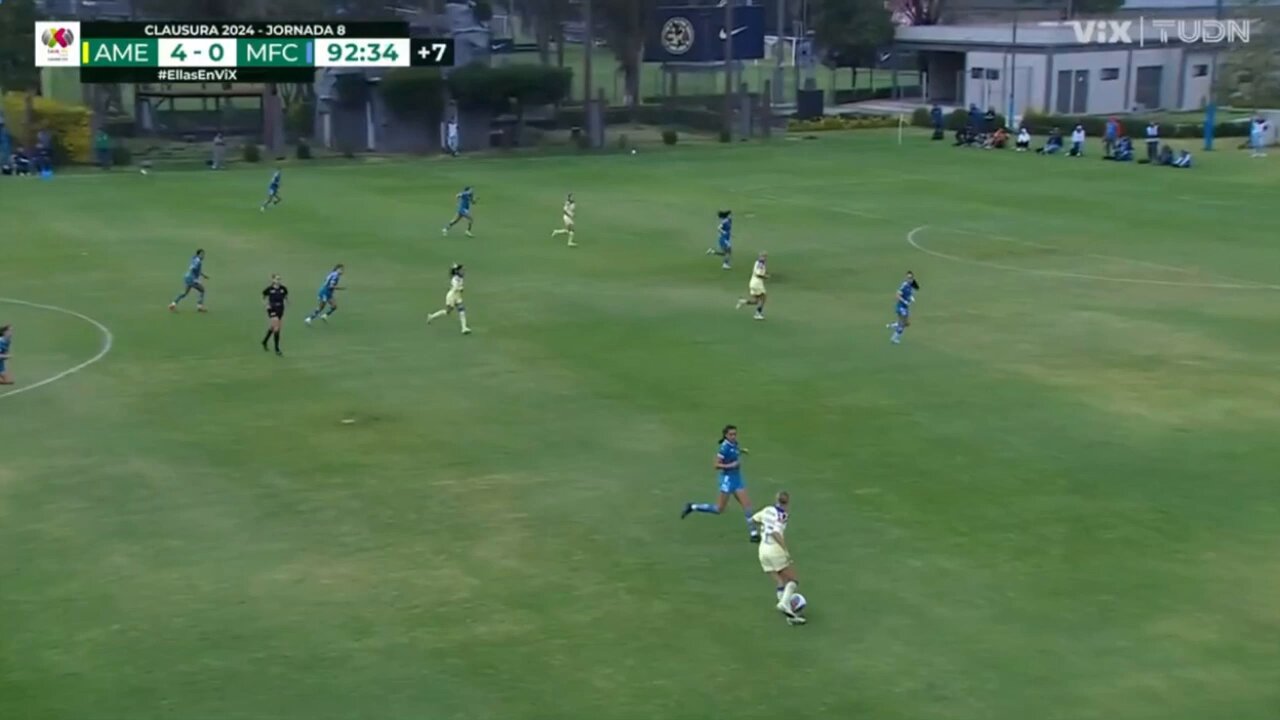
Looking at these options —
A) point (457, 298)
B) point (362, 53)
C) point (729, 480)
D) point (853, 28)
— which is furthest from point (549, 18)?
point (729, 480)

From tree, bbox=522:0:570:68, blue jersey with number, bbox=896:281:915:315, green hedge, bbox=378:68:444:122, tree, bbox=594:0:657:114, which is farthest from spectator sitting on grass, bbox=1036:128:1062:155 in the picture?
blue jersey with number, bbox=896:281:915:315

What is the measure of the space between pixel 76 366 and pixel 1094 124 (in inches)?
2625

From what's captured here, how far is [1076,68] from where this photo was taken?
324ft

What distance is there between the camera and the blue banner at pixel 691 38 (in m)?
101

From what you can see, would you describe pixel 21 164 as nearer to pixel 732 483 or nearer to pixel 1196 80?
pixel 732 483

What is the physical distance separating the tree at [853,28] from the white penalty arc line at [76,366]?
3188 inches

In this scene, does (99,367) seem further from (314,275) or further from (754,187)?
(754,187)

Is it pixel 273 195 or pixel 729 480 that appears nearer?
pixel 729 480

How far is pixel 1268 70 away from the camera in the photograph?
→ 96.4 m

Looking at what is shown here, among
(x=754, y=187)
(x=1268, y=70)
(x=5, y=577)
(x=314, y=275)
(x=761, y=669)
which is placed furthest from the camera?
(x=1268, y=70)

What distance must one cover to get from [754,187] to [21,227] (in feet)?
88.5

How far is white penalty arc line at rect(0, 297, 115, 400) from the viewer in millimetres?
32781

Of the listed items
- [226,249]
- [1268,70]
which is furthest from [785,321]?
[1268,70]

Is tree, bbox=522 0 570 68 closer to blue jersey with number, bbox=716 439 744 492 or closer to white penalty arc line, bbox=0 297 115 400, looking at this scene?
white penalty arc line, bbox=0 297 115 400
